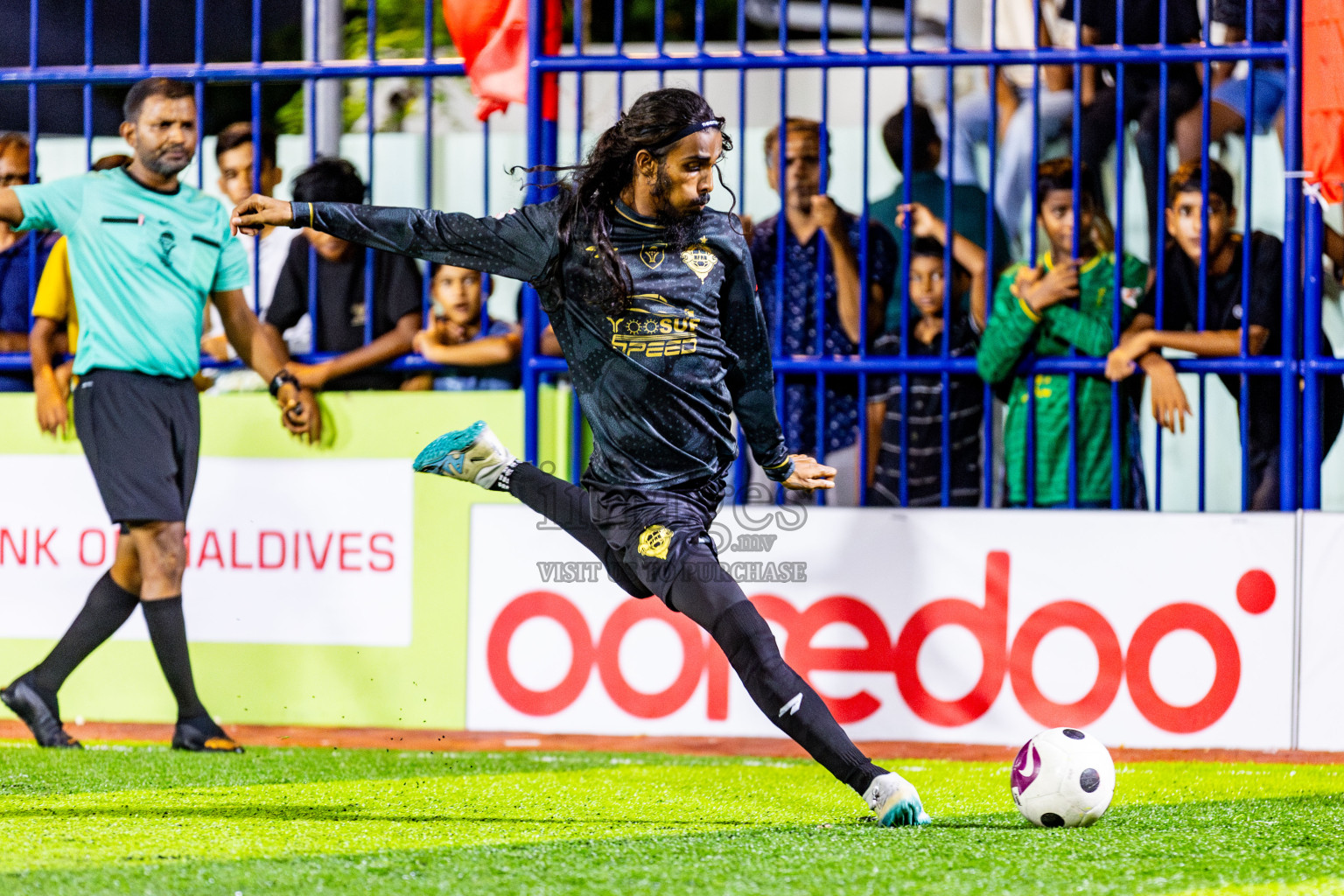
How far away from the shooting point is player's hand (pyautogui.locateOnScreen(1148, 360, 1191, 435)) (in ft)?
19.7

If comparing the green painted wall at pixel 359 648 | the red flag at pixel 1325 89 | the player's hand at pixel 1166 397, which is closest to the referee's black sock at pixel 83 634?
the green painted wall at pixel 359 648

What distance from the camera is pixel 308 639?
6.46 m

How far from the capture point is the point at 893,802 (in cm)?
391

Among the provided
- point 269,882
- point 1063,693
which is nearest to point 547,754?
point 1063,693

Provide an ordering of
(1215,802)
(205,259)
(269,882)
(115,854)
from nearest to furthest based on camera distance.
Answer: (269,882) < (115,854) < (1215,802) < (205,259)

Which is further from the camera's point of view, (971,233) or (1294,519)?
(971,233)

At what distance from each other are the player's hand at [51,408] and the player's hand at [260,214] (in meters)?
2.82

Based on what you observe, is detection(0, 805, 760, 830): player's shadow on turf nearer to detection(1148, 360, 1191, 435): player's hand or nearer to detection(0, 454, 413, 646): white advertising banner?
detection(0, 454, 413, 646): white advertising banner

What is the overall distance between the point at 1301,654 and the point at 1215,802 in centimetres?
144

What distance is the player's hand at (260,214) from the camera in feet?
13.4

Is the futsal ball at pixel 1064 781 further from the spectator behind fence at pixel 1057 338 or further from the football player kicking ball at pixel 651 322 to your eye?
the spectator behind fence at pixel 1057 338

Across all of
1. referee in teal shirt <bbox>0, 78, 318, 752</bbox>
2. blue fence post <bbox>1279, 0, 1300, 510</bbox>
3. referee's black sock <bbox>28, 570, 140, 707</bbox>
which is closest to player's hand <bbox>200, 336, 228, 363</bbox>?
referee in teal shirt <bbox>0, 78, 318, 752</bbox>

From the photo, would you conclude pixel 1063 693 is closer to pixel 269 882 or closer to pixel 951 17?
pixel 951 17

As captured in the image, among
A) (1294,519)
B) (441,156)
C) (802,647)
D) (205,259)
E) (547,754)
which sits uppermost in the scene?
(441,156)
